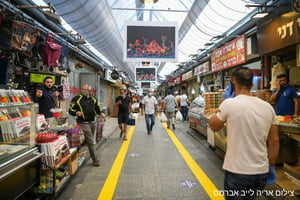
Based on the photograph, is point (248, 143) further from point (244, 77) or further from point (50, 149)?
point (50, 149)

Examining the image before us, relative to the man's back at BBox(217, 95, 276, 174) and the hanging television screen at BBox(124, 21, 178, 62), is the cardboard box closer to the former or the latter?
the man's back at BBox(217, 95, 276, 174)

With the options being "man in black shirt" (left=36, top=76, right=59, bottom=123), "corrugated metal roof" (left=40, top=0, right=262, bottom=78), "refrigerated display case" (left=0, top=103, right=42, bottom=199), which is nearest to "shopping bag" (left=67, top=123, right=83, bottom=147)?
"man in black shirt" (left=36, top=76, right=59, bottom=123)

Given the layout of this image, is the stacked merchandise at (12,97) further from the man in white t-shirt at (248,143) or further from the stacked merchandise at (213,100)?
the stacked merchandise at (213,100)

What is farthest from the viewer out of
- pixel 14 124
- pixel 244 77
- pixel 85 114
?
pixel 85 114

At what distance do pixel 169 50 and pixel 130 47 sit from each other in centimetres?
156

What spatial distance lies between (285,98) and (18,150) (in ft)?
17.8

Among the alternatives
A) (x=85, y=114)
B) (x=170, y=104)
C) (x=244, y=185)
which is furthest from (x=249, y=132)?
(x=170, y=104)

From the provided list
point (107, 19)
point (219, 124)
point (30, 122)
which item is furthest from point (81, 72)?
point (219, 124)

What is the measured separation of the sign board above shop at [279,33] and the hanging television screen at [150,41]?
306 centimetres

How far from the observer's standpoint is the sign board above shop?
4.27 meters

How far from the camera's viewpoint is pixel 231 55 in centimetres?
682

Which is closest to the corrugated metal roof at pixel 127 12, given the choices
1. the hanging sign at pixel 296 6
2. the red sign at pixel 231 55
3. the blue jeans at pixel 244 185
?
the red sign at pixel 231 55

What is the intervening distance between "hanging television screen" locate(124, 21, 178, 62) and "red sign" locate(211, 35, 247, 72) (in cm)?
187

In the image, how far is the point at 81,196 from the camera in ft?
Result: 10.1
